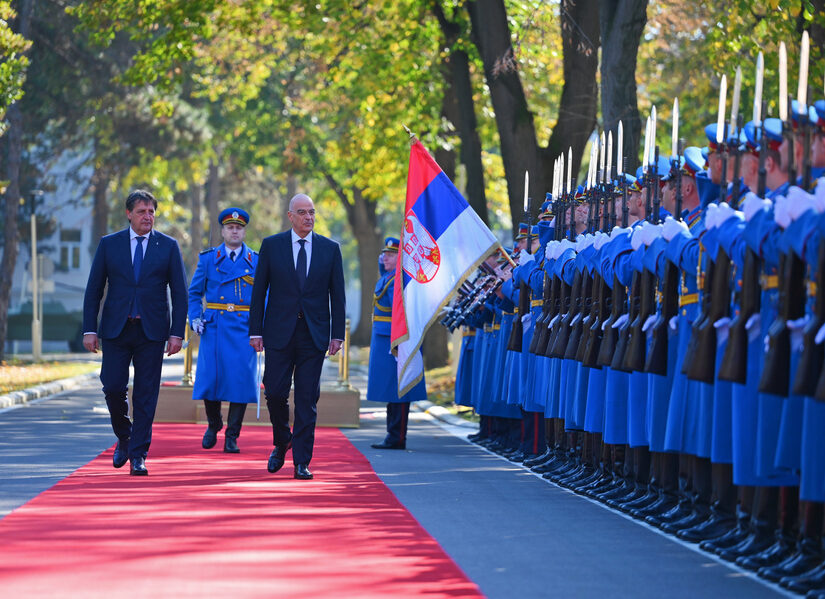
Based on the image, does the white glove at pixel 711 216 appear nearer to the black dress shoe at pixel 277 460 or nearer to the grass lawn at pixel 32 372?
the black dress shoe at pixel 277 460

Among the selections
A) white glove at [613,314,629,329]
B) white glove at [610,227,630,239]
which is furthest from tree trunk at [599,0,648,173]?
white glove at [613,314,629,329]

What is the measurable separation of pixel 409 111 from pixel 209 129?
1250 centimetres

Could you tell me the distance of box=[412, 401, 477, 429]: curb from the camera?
19.5 metres

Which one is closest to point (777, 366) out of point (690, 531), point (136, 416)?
point (690, 531)

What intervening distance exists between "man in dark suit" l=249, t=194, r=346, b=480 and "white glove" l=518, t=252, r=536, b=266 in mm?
2157

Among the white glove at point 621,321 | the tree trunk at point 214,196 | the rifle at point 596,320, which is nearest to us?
the white glove at point 621,321

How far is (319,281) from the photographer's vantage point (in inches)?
468

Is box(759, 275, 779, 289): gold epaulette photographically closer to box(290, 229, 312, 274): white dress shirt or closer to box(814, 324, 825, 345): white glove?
box(814, 324, 825, 345): white glove

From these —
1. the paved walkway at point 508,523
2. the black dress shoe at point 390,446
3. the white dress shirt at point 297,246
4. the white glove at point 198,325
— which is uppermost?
the white dress shirt at point 297,246

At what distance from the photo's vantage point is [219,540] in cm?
815

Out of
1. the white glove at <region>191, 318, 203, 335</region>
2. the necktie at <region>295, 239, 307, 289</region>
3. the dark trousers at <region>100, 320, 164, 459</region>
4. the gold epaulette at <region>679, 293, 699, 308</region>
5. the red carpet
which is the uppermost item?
the necktie at <region>295, 239, 307, 289</region>

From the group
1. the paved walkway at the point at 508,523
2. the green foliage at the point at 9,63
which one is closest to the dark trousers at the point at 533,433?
the paved walkway at the point at 508,523

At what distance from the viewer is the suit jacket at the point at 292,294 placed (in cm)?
1180

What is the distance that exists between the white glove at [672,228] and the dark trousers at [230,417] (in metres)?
6.11
